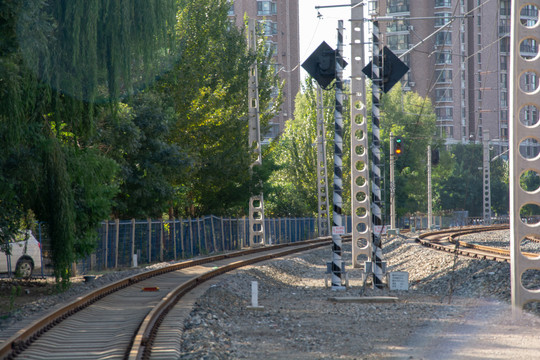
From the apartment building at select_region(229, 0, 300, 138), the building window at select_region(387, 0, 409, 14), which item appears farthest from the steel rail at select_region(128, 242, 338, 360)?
the building window at select_region(387, 0, 409, 14)

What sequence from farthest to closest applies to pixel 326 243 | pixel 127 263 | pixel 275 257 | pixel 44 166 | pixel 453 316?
pixel 326 243, pixel 275 257, pixel 127 263, pixel 44 166, pixel 453 316

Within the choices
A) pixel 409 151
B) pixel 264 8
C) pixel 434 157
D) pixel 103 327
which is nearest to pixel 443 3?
pixel 264 8

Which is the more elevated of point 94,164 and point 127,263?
point 94,164

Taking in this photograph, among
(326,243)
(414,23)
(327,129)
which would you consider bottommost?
(326,243)

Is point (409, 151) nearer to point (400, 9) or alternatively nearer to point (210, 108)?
point (400, 9)

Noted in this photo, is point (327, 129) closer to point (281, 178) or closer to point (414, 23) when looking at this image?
point (281, 178)

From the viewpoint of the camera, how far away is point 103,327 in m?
12.1

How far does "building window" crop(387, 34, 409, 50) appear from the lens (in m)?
116

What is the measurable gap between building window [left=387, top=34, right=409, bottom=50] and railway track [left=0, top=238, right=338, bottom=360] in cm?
10156

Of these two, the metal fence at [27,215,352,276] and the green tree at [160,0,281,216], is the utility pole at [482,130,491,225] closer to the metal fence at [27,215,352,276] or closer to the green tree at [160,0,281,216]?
the metal fence at [27,215,352,276]

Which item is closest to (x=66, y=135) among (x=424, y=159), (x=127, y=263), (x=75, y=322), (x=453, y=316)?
(x=75, y=322)

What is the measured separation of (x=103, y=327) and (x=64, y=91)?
5.26 m

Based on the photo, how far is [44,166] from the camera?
1531 centimetres

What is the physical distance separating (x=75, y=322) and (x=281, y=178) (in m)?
64.2
